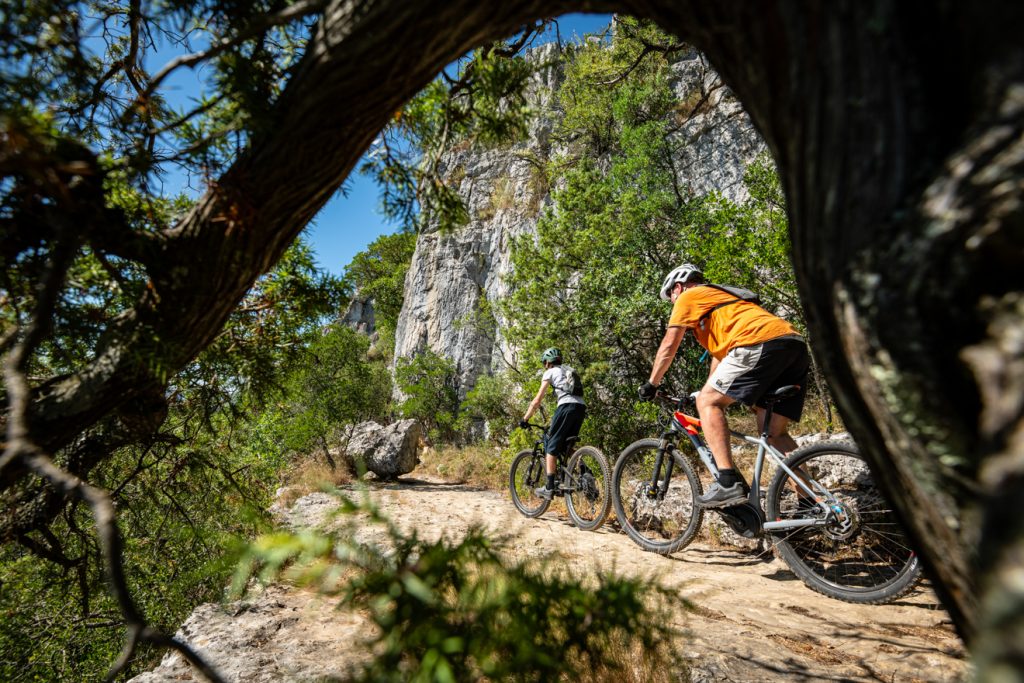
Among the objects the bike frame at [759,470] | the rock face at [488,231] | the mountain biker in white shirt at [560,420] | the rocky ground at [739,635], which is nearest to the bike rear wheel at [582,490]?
the mountain biker in white shirt at [560,420]

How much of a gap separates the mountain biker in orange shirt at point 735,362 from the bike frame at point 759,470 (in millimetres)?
104

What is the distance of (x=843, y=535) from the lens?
3027 mm

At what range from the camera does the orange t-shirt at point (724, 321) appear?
3.32m

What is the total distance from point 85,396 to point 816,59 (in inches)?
85.8

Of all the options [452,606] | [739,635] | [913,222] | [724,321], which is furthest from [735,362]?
[452,606]

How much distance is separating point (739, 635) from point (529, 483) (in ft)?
14.7

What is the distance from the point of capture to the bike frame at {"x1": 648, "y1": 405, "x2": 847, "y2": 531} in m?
3.09

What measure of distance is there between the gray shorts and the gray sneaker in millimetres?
667

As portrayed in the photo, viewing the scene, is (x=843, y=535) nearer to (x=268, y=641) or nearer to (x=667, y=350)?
(x=667, y=350)

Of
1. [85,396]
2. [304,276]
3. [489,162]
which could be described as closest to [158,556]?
[304,276]

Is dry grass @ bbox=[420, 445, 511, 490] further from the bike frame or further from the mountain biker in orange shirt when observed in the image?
the mountain biker in orange shirt

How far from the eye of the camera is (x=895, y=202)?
74 cm

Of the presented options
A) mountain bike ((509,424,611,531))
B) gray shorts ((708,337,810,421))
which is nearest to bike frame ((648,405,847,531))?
gray shorts ((708,337,810,421))

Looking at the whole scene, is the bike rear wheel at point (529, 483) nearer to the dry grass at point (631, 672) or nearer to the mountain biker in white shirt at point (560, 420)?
the mountain biker in white shirt at point (560, 420)
